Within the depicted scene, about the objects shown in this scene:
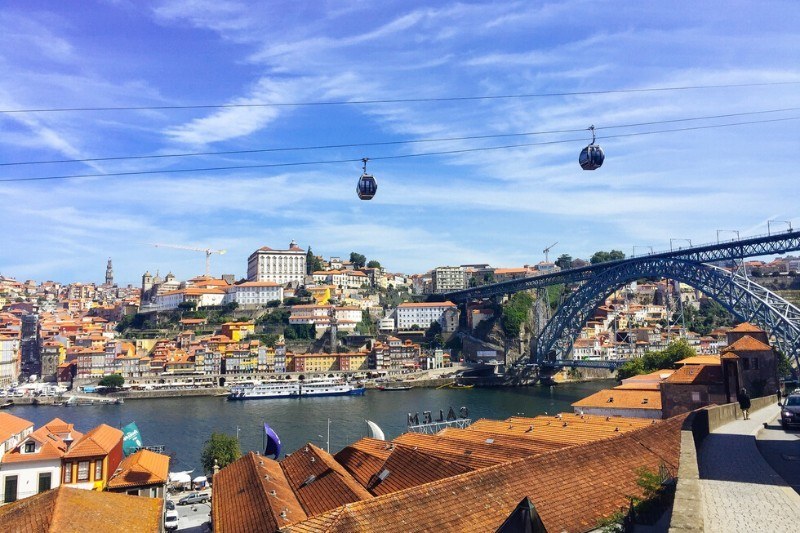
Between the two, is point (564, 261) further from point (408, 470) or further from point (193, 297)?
point (408, 470)

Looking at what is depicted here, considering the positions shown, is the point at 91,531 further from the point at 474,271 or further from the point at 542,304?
the point at 474,271

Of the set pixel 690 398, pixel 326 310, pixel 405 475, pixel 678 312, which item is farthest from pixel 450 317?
pixel 405 475

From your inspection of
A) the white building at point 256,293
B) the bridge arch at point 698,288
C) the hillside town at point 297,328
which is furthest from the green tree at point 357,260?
the bridge arch at point 698,288

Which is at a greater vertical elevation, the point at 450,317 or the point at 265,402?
the point at 450,317

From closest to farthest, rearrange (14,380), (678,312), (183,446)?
1. (183,446)
2. (14,380)
3. (678,312)

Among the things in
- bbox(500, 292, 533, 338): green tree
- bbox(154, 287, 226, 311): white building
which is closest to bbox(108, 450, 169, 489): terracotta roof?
bbox(500, 292, 533, 338): green tree

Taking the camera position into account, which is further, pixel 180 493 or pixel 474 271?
pixel 474 271
